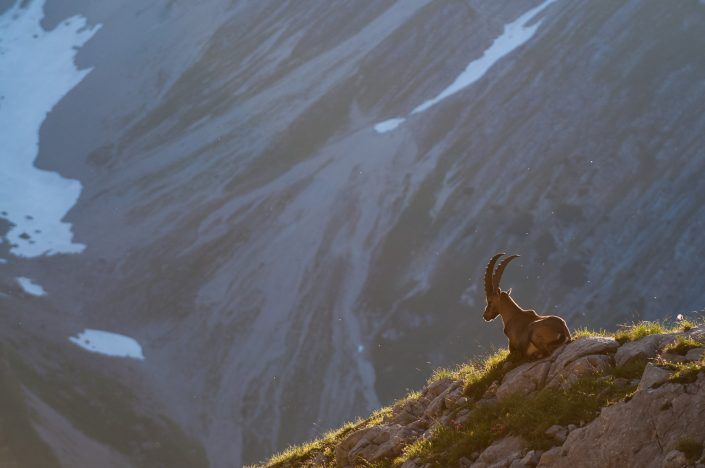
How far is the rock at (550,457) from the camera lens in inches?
431

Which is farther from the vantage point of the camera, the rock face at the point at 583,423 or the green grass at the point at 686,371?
the green grass at the point at 686,371

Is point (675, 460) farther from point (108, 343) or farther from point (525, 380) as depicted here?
point (108, 343)

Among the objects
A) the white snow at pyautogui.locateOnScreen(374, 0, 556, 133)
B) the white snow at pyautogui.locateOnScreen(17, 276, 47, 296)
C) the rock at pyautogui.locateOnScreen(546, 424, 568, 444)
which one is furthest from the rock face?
the white snow at pyautogui.locateOnScreen(374, 0, 556, 133)

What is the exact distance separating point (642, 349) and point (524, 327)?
2.48 metres

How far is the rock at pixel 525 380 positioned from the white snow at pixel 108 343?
82149mm

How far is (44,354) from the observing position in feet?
288

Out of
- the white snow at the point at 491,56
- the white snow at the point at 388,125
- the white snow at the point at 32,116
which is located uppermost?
the white snow at the point at 32,116

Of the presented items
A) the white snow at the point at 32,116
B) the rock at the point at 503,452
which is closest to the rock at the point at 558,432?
the rock at the point at 503,452

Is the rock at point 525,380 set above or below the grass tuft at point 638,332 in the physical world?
above

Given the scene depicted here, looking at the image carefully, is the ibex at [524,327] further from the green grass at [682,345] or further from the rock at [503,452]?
the rock at [503,452]

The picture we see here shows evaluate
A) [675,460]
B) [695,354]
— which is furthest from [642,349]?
[675,460]

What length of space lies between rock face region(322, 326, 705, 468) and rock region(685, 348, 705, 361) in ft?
0.06

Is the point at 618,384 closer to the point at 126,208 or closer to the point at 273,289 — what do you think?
the point at 273,289

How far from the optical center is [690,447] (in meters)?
9.41
